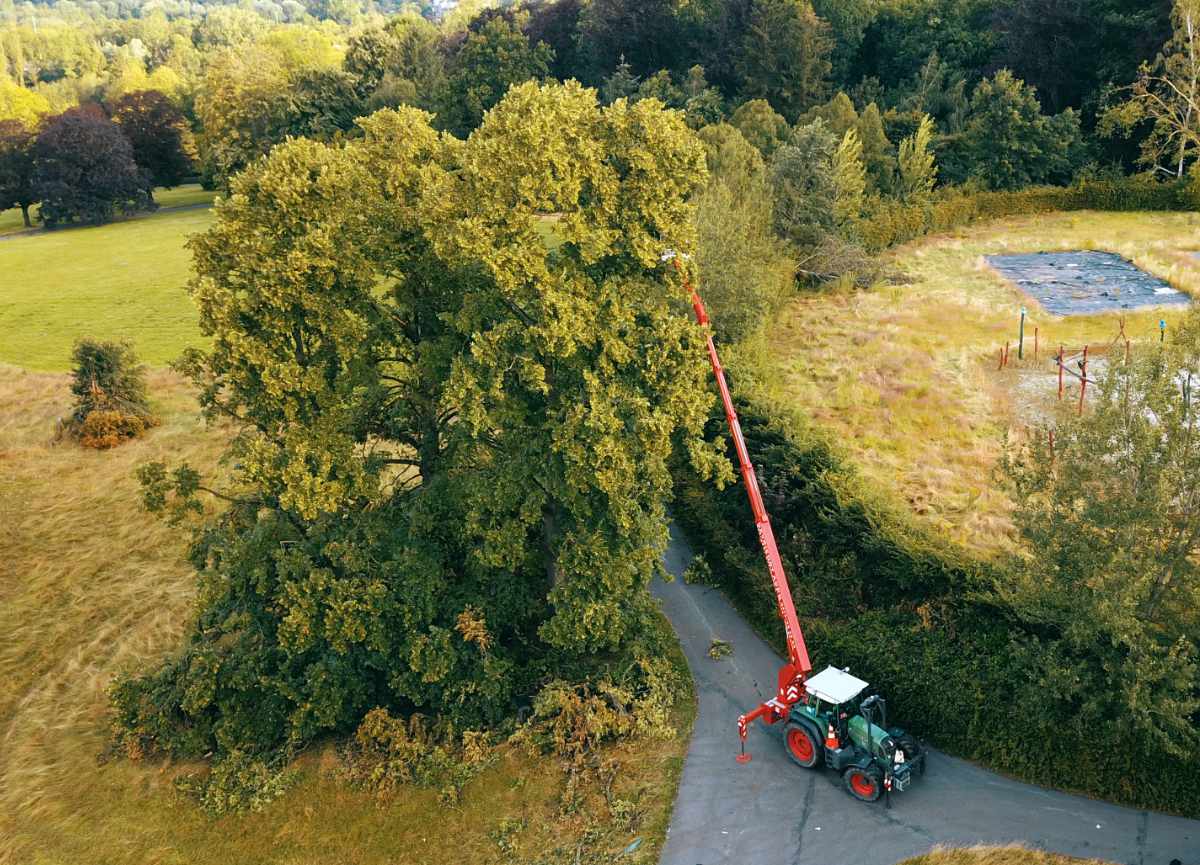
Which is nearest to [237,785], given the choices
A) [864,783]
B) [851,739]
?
[851,739]

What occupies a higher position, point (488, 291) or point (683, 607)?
point (488, 291)

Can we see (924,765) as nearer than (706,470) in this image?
Yes

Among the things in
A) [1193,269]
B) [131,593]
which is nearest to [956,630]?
[131,593]

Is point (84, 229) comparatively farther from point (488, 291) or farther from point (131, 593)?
point (488, 291)

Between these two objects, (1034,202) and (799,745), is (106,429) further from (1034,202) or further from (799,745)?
(1034,202)

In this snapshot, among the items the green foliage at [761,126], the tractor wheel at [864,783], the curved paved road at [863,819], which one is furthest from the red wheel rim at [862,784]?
the green foliage at [761,126]

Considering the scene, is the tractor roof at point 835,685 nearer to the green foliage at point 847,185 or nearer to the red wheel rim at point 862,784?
the red wheel rim at point 862,784
